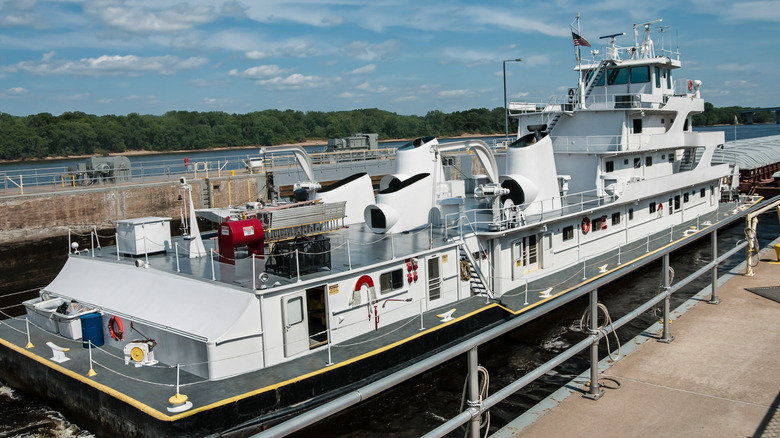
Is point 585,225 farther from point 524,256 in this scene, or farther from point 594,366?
point 594,366

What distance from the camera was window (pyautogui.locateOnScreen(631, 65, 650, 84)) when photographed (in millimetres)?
26766

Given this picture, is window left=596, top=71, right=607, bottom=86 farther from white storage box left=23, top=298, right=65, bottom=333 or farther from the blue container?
white storage box left=23, top=298, right=65, bottom=333

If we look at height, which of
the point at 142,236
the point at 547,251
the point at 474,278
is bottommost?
the point at 474,278

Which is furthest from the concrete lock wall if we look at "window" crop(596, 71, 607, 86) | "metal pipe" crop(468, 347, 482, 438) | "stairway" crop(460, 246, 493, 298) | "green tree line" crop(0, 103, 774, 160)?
"green tree line" crop(0, 103, 774, 160)

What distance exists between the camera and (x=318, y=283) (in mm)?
13719

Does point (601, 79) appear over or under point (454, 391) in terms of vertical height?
over

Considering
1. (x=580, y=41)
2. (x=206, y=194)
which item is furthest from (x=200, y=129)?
(x=580, y=41)

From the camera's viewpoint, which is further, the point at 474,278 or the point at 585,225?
the point at 585,225

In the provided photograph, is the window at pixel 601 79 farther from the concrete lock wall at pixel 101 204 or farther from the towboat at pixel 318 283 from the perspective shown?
the concrete lock wall at pixel 101 204

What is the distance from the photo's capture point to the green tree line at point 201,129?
90.5 metres

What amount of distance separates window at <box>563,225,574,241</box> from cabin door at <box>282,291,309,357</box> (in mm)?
10880

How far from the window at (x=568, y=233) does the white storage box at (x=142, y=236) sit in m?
12.5

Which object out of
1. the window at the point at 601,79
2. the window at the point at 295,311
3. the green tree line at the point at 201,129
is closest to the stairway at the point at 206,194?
the window at the point at 601,79

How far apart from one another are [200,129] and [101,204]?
79318 millimetres
